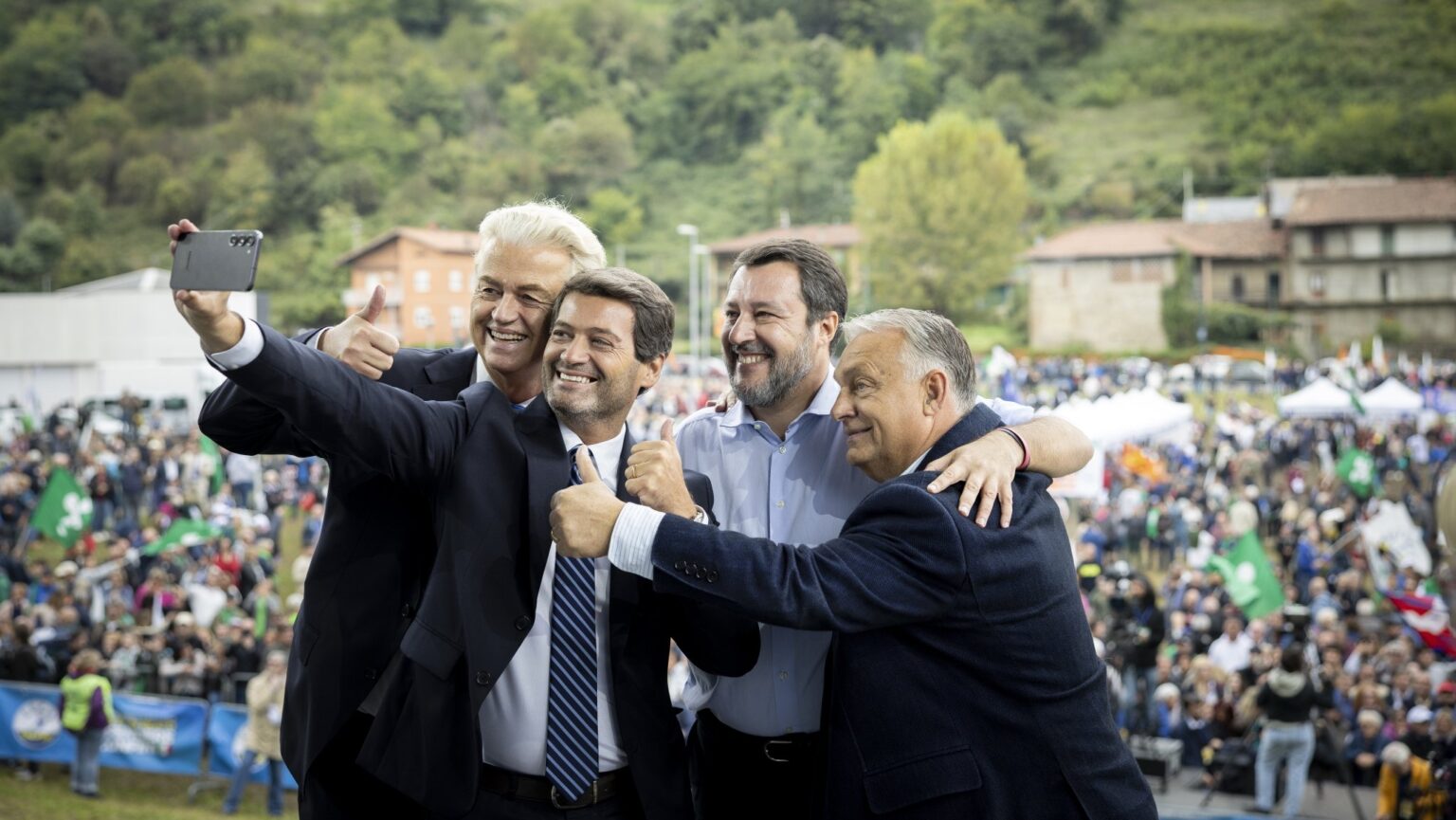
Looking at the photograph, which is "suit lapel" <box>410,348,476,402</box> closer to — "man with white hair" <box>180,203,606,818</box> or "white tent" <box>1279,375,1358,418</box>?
"man with white hair" <box>180,203,606,818</box>

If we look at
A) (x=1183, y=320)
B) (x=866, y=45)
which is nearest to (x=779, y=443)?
(x=1183, y=320)

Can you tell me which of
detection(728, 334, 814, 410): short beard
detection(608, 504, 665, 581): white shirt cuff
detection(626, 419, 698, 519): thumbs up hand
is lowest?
detection(608, 504, 665, 581): white shirt cuff

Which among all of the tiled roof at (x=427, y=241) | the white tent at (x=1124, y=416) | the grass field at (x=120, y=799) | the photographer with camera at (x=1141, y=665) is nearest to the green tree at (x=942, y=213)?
the tiled roof at (x=427, y=241)

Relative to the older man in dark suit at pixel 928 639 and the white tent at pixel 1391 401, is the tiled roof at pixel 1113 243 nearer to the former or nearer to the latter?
the white tent at pixel 1391 401

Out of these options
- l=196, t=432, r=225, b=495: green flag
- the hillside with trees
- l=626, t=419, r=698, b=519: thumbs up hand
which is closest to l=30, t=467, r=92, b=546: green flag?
l=196, t=432, r=225, b=495: green flag

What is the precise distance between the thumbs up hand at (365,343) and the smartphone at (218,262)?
1.22ft

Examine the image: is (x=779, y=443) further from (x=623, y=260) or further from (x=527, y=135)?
(x=527, y=135)

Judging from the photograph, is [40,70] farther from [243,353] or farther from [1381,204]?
[243,353]

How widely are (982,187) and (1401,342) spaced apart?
18551 millimetres

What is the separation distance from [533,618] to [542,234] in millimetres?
824

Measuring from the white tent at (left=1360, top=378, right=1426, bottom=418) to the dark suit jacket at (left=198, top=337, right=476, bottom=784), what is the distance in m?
21.1

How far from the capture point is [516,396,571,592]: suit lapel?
7.16ft

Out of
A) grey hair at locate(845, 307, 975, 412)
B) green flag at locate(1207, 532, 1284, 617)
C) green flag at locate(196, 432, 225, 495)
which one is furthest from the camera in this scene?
green flag at locate(196, 432, 225, 495)

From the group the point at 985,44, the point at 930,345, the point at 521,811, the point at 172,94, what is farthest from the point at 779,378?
the point at 172,94
